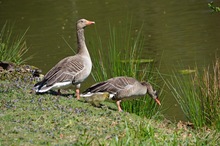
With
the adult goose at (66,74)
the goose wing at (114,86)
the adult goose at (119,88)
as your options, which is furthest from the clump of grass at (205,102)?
the adult goose at (66,74)

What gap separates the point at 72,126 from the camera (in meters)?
7.90

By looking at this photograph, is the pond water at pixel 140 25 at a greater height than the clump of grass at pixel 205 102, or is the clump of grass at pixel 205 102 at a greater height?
the clump of grass at pixel 205 102

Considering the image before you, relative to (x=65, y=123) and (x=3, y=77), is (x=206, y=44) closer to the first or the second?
(x=3, y=77)

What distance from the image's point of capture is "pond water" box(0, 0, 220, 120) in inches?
623

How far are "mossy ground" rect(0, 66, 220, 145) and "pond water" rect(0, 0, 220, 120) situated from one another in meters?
2.66

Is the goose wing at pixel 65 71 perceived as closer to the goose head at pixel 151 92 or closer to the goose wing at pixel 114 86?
the goose wing at pixel 114 86

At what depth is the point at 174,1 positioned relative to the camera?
2398 cm

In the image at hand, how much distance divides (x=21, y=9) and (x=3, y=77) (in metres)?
15.1

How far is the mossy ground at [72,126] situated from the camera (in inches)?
280

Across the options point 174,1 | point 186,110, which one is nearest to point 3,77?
point 186,110

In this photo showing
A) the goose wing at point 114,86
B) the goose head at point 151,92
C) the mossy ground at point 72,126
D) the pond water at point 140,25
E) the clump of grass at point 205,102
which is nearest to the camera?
the mossy ground at point 72,126

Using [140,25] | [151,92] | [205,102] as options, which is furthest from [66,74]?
[140,25]

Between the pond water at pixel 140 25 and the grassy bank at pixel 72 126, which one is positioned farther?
the pond water at pixel 140 25

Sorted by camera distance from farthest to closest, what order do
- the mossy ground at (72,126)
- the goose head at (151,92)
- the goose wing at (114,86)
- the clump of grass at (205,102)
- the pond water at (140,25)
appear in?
the pond water at (140,25), the goose head at (151,92), the goose wing at (114,86), the clump of grass at (205,102), the mossy ground at (72,126)
